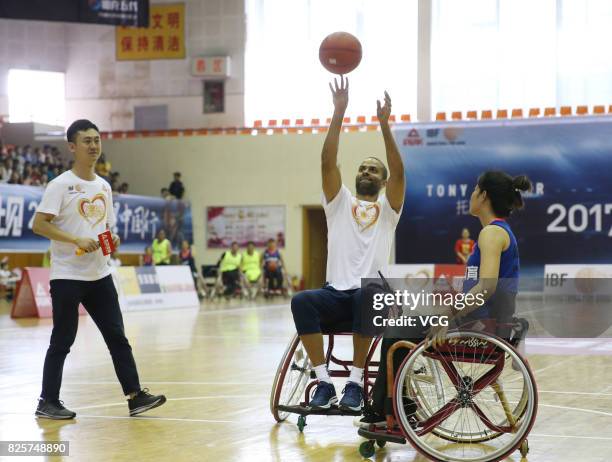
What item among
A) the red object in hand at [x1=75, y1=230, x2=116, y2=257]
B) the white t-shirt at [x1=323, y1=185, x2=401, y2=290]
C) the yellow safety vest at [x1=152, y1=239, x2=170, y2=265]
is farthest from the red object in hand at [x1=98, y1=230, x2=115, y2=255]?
the yellow safety vest at [x1=152, y1=239, x2=170, y2=265]

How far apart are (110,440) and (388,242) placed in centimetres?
186

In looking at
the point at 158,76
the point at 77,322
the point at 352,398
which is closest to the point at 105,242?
the point at 77,322

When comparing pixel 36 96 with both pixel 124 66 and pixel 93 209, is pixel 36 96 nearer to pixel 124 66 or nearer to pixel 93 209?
pixel 124 66

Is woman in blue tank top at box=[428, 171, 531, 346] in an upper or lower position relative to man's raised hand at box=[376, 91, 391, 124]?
lower

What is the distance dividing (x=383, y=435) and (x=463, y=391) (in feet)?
1.43

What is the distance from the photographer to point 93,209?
20.3ft

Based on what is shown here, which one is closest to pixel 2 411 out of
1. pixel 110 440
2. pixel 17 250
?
pixel 110 440

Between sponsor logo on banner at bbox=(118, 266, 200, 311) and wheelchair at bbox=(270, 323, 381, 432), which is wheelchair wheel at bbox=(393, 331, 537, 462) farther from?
sponsor logo on banner at bbox=(118, 266, 200, 311)

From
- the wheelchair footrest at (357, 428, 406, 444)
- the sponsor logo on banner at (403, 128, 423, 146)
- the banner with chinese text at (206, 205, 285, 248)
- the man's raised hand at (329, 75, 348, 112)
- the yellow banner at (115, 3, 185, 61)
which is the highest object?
the yellow banner at (115, 3, 185, 61)

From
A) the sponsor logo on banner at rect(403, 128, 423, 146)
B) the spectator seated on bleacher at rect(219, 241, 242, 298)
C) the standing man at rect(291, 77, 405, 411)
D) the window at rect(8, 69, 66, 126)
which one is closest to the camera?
the standing man at rect(291, 77, 405, 411)

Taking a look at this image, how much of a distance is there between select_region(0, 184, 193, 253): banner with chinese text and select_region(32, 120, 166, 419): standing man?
1437 cm

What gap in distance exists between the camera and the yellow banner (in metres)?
26.8

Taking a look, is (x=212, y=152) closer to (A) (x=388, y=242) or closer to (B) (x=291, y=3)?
(B) (x=291, y=3)

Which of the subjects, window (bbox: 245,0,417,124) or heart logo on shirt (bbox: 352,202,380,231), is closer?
heart logo on shirt (bbox: 352,202,380,231)
